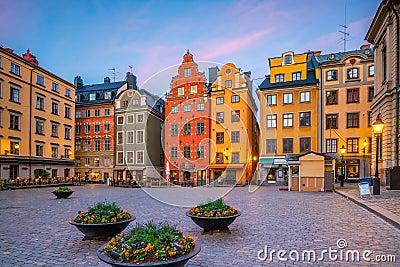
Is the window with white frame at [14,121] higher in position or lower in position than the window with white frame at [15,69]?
lower

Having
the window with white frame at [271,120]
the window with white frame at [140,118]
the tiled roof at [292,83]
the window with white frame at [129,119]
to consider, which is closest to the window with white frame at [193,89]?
the tiled roof at [292,83]

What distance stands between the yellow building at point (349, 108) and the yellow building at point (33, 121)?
1330 inches

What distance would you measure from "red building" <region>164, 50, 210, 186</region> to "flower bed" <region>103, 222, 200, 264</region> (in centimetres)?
3765

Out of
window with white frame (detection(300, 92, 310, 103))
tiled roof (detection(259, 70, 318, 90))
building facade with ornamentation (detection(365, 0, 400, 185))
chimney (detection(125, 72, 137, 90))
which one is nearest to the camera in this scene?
building facade with ornamentation (detection(365, 0, 400, 185))

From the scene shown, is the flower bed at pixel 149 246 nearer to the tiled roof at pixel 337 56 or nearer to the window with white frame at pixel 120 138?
the tiled roof at pixel 337 56

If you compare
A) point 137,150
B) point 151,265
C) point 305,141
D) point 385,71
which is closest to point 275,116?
point 305,141

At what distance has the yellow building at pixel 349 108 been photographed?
34.7 m

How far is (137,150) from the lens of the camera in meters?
47.3

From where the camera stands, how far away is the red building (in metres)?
43.4

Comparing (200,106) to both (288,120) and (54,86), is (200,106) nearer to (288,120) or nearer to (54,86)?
(288,120)

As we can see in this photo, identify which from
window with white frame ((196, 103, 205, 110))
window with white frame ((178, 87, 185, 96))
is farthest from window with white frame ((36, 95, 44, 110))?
window with white frame ((196, 103, 205, 110))

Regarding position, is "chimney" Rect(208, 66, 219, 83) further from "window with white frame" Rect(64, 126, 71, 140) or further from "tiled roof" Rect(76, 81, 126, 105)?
"window with white frame" Rect(64, 126, 71, 140)

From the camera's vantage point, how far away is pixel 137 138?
4750cm

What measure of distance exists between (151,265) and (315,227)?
6454 millimetres
